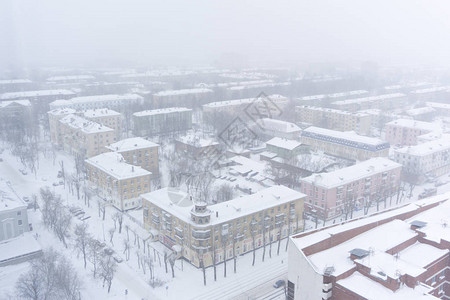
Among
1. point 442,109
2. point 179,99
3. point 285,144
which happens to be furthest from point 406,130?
point 179,99

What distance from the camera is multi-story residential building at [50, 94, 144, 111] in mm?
18703

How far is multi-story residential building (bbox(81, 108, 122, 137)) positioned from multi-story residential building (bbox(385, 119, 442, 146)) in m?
10.4

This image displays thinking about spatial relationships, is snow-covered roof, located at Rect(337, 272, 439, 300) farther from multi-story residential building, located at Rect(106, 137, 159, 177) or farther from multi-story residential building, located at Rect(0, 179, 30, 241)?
multi-story residential building, located at Rect(106, 137, 159, 177)

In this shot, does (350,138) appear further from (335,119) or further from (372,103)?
(372,103)

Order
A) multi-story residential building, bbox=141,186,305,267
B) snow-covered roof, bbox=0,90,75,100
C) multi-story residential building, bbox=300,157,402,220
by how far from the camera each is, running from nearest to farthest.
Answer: multi-story residential building, bbox=141,186,305,267 → multi-story residential building, bbox=300,157,402,220 → snow-covered roof, bbox=0,90,75,100

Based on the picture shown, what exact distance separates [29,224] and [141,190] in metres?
2.43

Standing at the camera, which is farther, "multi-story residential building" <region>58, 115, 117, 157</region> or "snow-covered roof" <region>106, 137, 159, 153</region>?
"multi-story residential building" <region>58, 115, 117, 157</region>

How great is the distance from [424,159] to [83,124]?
10.4 m

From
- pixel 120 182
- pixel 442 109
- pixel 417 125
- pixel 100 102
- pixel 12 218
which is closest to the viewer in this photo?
pixel 12 218

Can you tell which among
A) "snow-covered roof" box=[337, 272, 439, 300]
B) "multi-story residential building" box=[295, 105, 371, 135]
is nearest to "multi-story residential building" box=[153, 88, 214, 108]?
→ "multi-story residential building" box=[295, 105, 371, 135]

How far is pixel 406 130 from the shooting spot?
1526 cm

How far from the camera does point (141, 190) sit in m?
9.49

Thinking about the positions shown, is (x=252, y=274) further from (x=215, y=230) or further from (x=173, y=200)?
(x=173, y=200)

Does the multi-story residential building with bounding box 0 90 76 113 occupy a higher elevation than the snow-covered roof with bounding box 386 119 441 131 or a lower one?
higher
